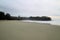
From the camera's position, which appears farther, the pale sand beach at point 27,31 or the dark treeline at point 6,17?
the dark treeline at point 6,17

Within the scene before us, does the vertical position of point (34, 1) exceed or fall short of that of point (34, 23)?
it exceeds it

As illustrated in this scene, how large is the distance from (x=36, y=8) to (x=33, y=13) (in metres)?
0.09

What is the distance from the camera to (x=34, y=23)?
142 centimetres

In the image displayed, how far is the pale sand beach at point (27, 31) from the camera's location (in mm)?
1337

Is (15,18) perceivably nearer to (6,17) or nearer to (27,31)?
(6,17)

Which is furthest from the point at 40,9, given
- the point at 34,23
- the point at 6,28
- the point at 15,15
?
the point at 6,28

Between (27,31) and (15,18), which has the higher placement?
(15,18)

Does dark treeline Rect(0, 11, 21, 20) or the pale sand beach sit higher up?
dark treeline Rect(0, 11, 21, 20)

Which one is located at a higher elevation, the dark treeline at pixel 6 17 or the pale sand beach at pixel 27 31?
the dark treeline at pixel 6 17

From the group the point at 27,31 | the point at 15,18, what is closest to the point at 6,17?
the point at 15,18

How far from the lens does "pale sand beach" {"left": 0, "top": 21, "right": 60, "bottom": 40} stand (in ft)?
4.39

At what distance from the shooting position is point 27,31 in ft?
4.63

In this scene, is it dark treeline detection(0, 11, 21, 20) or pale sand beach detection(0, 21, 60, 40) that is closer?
pale sand beach detection(0, 21, 60, 40)

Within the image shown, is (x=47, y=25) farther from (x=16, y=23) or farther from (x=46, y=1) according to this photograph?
(x=16, y=23)
